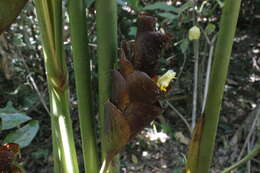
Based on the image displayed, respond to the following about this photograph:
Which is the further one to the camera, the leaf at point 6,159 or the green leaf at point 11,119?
the green leaf at point 11,119

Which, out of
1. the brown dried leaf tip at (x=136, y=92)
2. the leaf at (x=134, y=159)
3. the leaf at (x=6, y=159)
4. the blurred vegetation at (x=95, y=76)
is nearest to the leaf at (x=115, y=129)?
the brown dried leaf tip at (x=136, y=92)

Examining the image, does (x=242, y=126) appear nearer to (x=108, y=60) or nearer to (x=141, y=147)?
(x=141, y=147)

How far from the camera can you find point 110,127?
38 centimetres

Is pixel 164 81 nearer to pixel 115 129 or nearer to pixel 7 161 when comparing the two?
pixel 115 129

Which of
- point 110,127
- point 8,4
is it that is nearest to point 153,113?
point 110,127

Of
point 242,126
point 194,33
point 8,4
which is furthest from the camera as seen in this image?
point 242,126

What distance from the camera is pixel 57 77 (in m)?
0.41

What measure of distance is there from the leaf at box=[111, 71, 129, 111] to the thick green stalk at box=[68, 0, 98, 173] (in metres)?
0.05

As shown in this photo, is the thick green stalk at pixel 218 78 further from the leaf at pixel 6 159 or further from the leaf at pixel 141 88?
the leaf at pixel 6 159

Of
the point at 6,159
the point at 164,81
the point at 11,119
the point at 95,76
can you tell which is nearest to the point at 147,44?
the point at 164,81

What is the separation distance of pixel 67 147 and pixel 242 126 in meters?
1.27

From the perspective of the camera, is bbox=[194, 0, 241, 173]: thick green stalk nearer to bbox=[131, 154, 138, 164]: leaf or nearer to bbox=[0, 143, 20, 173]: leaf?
bbox=[0, 143, 20, 173]: leaf

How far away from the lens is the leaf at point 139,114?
36 centimetres

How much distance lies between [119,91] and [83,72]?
0.22 feet
